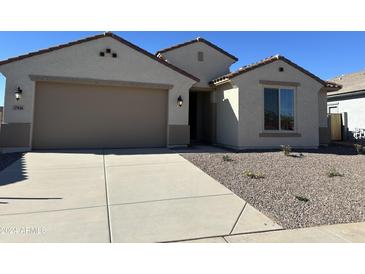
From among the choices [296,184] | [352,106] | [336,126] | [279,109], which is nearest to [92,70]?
[279,109]

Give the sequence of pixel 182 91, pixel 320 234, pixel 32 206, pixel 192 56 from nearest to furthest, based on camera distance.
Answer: pixel 320 234 < pixel 32 206 < pixel 182 91 < pixel 192 56

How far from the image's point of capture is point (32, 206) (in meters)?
4.38

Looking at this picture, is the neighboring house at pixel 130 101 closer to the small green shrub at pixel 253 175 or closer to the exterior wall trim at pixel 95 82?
the exterior wall trim at pixel 95 82

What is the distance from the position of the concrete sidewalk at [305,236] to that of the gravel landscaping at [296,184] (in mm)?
208

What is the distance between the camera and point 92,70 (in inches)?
424

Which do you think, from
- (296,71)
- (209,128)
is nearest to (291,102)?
(296,71)

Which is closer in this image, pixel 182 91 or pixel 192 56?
pixel 182 91

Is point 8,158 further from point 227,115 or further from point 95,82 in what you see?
point 227,115

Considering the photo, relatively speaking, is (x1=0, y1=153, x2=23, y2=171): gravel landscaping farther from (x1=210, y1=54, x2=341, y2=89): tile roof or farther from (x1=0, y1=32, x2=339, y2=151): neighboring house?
(x1=210, y1=54, x2=341, y2=89): tile roof

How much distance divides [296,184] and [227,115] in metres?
6.66
